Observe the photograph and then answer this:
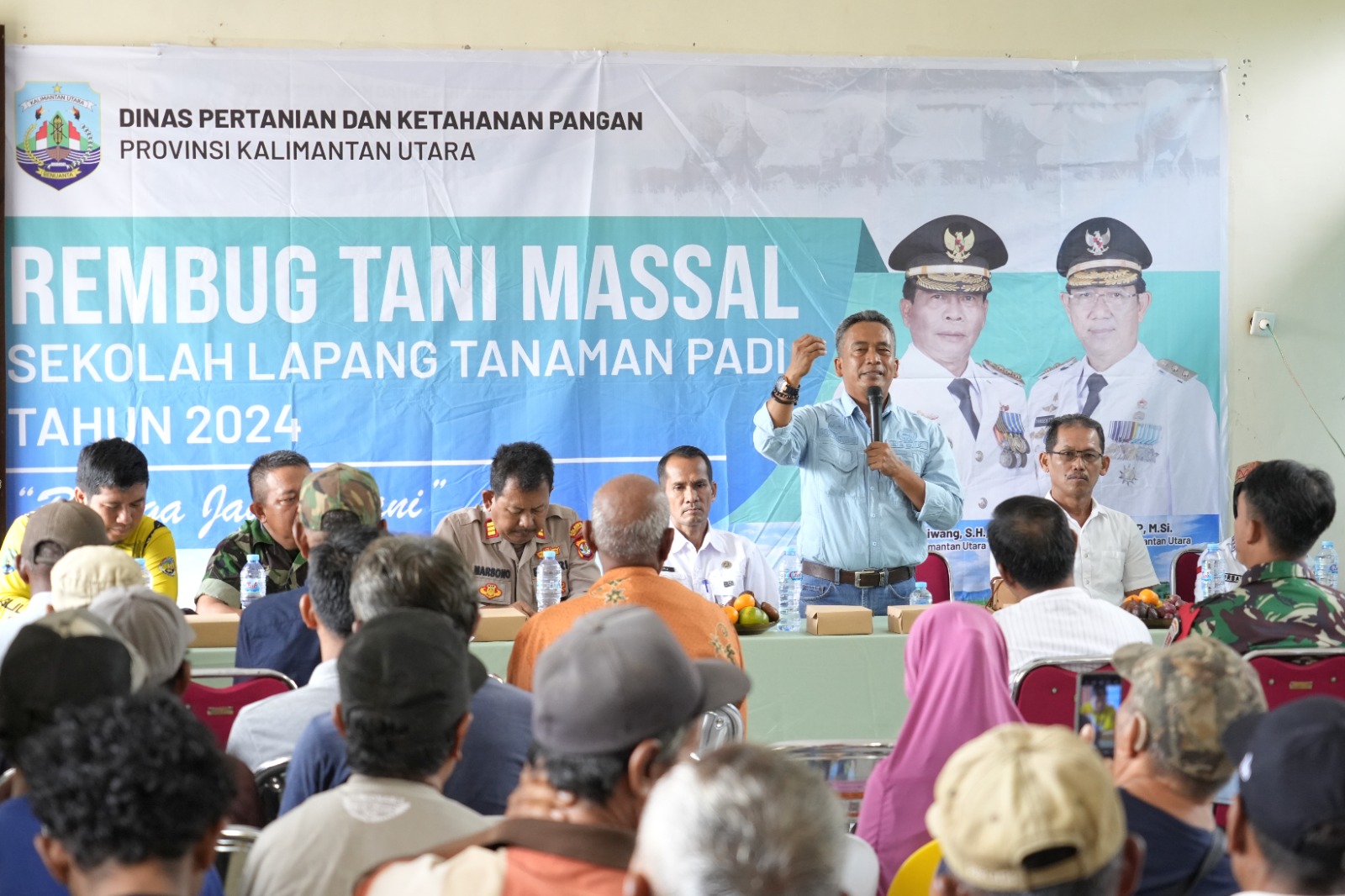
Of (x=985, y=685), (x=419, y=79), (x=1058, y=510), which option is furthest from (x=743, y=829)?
(x=419, y=79)

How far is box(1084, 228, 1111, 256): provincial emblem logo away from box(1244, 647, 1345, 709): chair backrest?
3162 mm

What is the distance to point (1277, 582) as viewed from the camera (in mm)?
2863

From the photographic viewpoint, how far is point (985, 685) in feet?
6.84

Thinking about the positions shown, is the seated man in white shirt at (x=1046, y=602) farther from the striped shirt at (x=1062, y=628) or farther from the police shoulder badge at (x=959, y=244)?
the police shoulder badge at (x=959, y=244)

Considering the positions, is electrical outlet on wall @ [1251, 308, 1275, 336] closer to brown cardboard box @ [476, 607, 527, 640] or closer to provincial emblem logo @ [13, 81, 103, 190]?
brown cardboard box @ [476, 607, 527, 640]

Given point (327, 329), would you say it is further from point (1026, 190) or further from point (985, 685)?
point (985, 685)

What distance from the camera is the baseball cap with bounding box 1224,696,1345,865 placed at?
1179 mm

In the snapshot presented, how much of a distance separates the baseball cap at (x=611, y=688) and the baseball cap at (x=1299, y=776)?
0.57 m

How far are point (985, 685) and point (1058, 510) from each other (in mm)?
887

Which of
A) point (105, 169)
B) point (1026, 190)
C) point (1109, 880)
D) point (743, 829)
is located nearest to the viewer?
point (743, 829)

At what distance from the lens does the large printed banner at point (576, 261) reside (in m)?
5.06

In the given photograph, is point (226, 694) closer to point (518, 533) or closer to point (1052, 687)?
A: point (1052, 687)

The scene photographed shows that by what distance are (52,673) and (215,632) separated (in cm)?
195

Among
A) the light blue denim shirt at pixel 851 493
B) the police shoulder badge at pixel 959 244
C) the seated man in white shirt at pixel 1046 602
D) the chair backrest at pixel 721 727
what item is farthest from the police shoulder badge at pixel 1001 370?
the chair backrest at pixel 721 727
